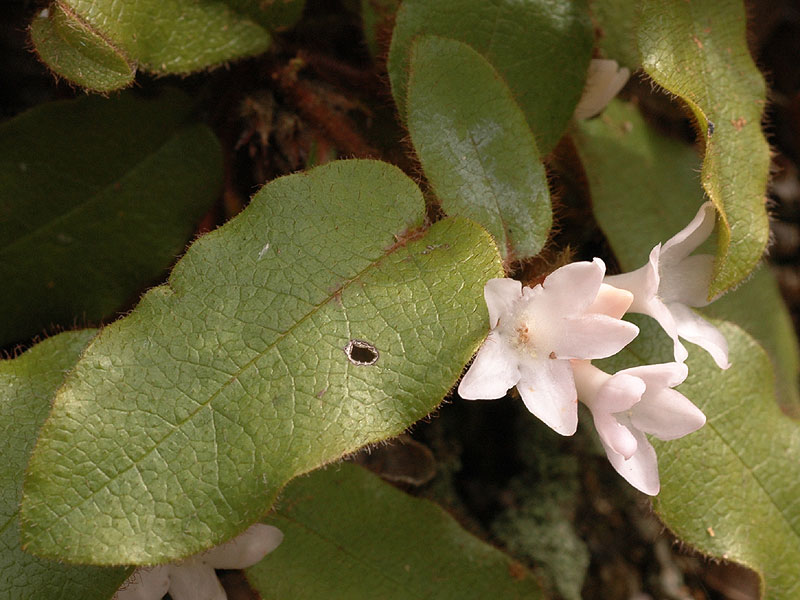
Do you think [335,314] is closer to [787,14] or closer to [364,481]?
[364,481]

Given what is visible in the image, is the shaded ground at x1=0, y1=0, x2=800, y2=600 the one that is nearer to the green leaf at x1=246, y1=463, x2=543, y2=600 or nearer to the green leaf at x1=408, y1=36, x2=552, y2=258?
the green leaf at x1=246, y1=463, x2=543, y2=600

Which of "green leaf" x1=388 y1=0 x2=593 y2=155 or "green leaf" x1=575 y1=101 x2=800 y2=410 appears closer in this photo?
"green leaf" x1=388 y1=0 x2=593 y2=155

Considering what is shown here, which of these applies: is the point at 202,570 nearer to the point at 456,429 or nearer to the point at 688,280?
the point at 456,429

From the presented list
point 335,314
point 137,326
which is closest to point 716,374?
point 335,314

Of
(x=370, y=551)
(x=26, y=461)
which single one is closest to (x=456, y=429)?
(x=370, y=551)

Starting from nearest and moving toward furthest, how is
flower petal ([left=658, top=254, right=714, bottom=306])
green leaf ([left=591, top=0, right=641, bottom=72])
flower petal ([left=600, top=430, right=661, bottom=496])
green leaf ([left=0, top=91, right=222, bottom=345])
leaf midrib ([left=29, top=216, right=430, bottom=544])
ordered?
leaf midrib ([left=29, top=216, right=430, bottom=544]) → flower petal ([left=600, top=430, right=661, bottom=496]) → flower petal ([left=658, top=254, right=714, bottom=306]) → green leaf ([left=0, top=91, right=222, bottom=345]) → green leaf ([left=591, top=0, right=641, bottom=72])

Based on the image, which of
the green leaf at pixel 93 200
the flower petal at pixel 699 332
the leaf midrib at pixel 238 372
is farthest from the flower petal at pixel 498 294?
the green leaf at pixel 93 200

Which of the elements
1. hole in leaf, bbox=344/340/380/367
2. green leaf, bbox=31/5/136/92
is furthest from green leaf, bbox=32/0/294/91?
hole in leaf, bbox=344/340/380/367
